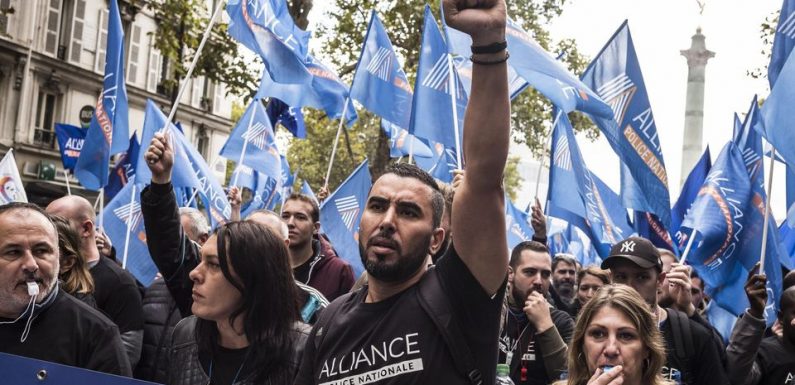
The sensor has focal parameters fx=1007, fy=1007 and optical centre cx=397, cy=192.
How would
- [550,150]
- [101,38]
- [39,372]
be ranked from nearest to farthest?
[39,372] → [550,150] → [101,38]

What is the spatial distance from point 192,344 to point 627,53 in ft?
20.1

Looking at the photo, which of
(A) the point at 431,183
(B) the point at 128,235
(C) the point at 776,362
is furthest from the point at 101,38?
(A) the point at 431,183

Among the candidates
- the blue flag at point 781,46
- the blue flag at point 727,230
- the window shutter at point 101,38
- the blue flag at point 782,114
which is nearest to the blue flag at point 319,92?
the blue flag at point 727,230

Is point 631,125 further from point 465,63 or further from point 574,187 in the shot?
point 465,63

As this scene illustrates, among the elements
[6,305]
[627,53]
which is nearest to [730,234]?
[627,53]

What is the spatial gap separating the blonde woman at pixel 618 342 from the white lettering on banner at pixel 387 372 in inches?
46.5

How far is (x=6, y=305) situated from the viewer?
12.0ft

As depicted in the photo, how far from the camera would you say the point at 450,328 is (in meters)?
2.89

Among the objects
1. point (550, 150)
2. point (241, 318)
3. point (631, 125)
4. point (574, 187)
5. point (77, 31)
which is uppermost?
point (77, 31)

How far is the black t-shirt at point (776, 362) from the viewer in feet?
19.0

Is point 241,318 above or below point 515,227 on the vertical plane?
below

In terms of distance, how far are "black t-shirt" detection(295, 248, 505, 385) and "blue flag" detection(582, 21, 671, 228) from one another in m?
5.78

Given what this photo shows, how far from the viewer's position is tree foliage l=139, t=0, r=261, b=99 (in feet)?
60.7

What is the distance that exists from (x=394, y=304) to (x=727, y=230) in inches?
228
